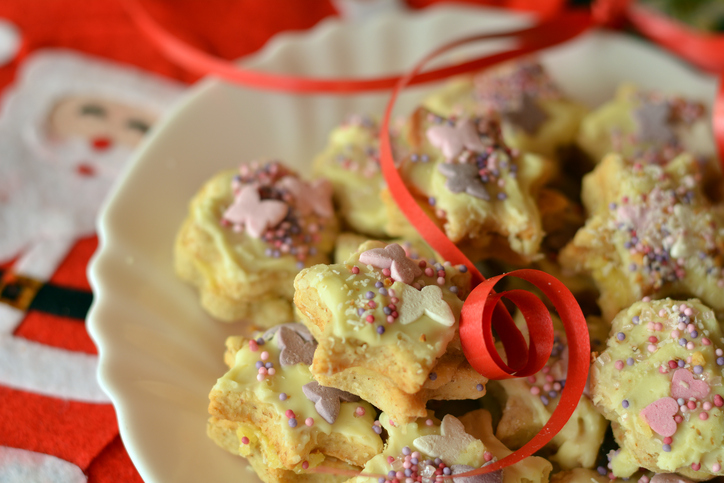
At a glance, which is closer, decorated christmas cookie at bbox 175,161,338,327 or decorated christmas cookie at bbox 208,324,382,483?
decorated christmas cookie at bbox 208,324,382,483

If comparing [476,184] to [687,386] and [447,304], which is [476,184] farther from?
[687,386]

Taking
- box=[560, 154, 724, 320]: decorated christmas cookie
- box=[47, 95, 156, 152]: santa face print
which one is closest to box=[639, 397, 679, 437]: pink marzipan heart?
box=[560, 154, 724, 320]: decorated christmas cookie

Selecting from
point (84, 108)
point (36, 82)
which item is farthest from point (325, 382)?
point (36, 82)

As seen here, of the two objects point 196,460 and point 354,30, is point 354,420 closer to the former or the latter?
point 196,460

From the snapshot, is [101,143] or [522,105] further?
[101,143]

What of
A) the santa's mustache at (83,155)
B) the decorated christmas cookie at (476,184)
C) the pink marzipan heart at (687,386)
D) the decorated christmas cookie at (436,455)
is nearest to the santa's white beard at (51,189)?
the santa's mustache at (83,155)

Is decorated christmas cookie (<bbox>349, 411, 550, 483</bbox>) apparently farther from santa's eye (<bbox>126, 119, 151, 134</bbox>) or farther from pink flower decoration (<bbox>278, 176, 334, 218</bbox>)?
santa's eye (<bbox>126, 119, 151, 134</bbox>)

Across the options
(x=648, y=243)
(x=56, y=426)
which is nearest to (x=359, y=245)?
(x=648, y=243)
